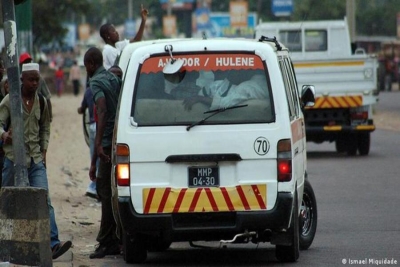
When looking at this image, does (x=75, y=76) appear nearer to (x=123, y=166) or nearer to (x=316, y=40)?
→ (x=316, y=40)

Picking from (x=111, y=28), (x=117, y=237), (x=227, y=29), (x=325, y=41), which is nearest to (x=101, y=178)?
(x=117, y=237)

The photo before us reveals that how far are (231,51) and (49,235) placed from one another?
6.98ft

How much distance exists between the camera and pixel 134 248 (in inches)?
399

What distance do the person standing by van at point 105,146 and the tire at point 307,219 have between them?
5.58ft

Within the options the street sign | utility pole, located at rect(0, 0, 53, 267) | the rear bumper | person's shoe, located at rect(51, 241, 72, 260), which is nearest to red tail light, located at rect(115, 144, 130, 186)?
the rear bumper

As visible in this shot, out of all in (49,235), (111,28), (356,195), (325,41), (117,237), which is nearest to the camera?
(49,235)

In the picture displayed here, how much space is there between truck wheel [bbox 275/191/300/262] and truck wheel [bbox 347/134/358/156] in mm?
12957

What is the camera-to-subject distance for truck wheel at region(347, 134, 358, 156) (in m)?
22.9

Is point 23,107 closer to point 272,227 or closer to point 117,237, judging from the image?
point 117,237

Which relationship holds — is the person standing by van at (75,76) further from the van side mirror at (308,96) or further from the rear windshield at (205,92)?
the rear windshield at (205,92)

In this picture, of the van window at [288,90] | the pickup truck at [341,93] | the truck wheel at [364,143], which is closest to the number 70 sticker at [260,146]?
the van window at [288,90]

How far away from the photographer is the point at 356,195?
1584cm

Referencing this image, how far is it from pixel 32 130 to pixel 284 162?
2.20 meters

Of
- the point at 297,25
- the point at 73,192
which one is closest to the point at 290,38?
the point at 297,25
